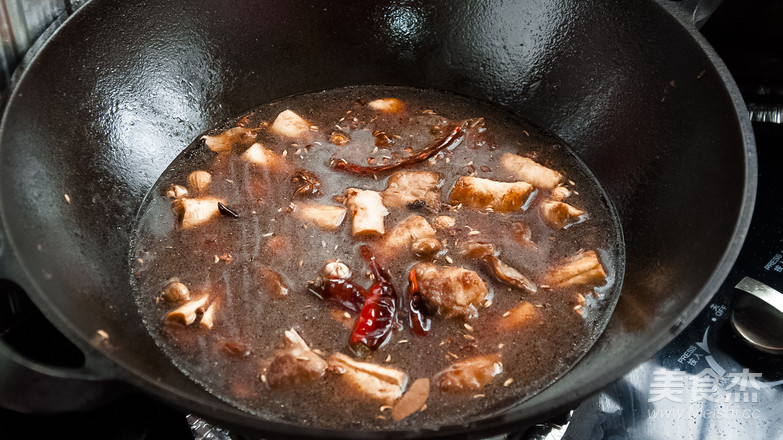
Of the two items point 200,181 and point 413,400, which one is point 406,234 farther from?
point 200,181

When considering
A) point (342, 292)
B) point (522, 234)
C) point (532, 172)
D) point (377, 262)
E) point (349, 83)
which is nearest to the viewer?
point (342, 292)

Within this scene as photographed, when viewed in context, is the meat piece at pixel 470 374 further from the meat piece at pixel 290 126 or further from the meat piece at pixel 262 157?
the meat piece at pixel 290 126

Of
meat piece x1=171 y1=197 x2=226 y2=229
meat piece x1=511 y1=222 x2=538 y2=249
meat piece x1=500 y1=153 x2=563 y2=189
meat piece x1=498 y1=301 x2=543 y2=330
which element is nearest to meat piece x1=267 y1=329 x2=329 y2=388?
meat piece x1=498 y1=301 x2=543 y2=330

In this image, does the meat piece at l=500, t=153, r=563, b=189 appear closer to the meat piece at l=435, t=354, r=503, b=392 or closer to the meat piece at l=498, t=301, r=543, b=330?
the meat piece at l=498, t=301, r=543, b=330

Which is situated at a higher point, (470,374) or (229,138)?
(229,138)

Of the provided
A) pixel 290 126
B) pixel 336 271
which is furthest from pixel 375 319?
pixel 290 126

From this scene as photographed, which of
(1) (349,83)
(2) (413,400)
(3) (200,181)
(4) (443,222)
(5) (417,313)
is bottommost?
(2) (413,400)

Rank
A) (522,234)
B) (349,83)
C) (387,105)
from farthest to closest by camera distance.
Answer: (349,83)
(387,105)
(522,234)

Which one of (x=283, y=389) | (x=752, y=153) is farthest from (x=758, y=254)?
(x=283, y=389)
